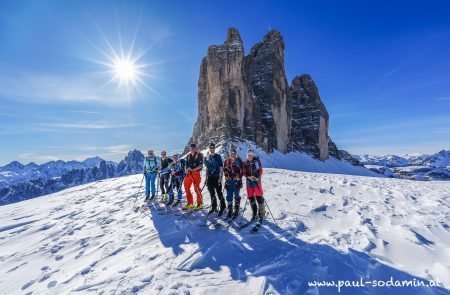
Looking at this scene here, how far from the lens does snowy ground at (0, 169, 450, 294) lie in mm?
5914

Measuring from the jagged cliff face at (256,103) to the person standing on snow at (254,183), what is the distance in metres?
56.1

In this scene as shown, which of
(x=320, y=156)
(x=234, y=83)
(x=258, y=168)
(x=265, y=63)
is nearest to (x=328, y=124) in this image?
(x=320, y=156)

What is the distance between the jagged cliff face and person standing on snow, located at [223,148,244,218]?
55690 millimetres

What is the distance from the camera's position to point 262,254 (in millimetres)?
7113

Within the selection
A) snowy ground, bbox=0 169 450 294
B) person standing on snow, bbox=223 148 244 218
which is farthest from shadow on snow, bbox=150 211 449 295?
person standing on snow, bbox=223 148 244 218

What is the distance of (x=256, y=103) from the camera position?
7962 cm

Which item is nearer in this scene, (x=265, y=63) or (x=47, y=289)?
(x=47, y=289)

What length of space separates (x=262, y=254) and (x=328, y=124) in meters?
116

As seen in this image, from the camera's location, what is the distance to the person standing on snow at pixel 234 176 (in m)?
9.87

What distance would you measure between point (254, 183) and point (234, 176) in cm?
90

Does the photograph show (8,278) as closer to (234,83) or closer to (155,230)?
(155,230)

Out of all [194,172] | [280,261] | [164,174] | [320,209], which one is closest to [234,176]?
[194,172]

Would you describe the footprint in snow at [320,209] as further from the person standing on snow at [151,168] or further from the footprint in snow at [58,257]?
the footprint in snow at [58,257]

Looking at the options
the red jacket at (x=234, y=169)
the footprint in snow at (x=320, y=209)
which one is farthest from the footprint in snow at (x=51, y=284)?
the footprint in snow at (x=320, y=209)
